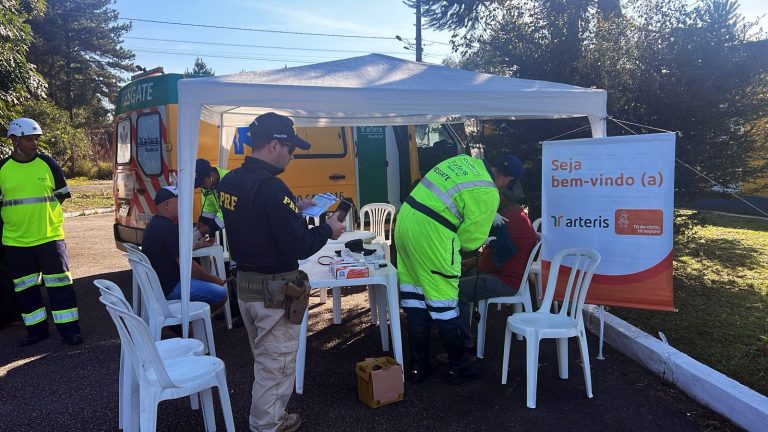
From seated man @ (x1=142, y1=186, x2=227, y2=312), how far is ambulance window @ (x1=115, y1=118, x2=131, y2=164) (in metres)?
2.55

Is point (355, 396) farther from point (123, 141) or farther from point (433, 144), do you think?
point (433, 144)

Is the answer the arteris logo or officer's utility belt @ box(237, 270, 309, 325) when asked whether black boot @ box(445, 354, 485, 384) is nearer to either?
the arteris logo

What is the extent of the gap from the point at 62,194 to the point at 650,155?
485cm

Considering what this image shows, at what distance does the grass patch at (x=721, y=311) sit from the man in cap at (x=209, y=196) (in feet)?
12.6

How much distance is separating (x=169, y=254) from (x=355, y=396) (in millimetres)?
1678

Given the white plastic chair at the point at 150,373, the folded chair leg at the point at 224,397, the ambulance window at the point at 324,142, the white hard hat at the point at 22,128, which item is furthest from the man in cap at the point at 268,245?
the ambulance window at the point at 324,142

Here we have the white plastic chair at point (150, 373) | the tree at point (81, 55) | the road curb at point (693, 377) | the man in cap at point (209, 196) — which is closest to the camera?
the white plastic chair at point (150, 373)

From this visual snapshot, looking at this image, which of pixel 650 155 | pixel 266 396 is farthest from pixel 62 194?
pixel 650 155

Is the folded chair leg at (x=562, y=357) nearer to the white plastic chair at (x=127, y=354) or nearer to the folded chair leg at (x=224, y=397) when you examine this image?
the folded chair leg at (x=224, y=397)

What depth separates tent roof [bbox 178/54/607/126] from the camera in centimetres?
335

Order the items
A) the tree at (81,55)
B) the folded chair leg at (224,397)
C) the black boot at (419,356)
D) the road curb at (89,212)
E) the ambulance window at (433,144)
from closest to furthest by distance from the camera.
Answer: the folded chair leg at (224,397) → the black boot at (419,356) → the ambulance window at (433,144) → the road curb at (89,212) → the tree at (81,55)

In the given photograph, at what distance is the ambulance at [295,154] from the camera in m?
5.41

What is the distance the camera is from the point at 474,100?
12.5ft

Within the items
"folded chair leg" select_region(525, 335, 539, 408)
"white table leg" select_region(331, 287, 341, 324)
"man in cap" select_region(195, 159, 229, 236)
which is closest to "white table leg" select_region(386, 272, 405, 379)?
"folded chair leg" select_region(525, 335, 539, 408)
